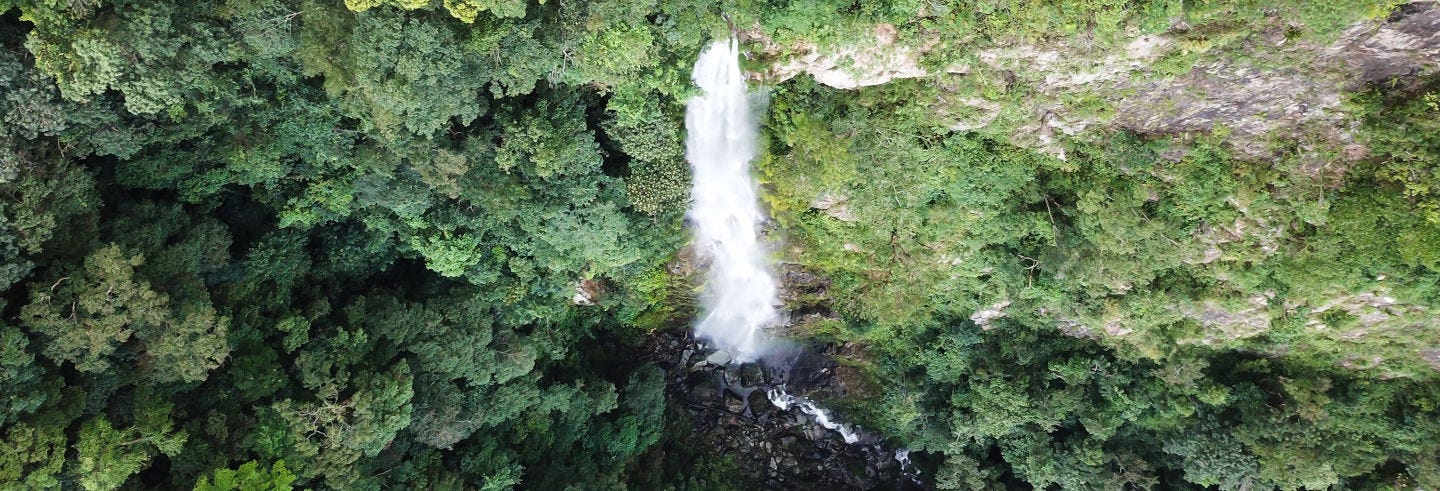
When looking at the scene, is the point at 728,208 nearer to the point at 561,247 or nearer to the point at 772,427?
the point at 561,247

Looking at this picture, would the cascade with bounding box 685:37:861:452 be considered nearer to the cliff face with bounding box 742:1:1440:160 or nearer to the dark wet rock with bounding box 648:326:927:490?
the dark wet rock with bounding box 648:326:927:490

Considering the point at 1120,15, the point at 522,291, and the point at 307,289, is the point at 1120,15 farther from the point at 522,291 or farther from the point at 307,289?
the point at 307,289

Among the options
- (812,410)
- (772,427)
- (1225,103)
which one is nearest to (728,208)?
(812,410)

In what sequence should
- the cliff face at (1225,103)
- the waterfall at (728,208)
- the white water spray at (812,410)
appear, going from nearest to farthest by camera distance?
the cliff face at (1225,103), the waterfall at (728,208), the white water spray at (812,410)

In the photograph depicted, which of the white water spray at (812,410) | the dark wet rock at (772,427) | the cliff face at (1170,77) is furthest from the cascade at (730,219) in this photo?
the cliff face at (1170,77)

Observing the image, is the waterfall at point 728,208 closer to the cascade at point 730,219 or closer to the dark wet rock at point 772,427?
the cascade at point 730,219

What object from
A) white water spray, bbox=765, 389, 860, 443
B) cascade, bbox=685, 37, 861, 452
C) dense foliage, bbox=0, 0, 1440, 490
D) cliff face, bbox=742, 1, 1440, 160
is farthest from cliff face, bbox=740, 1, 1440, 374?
white water spray, bbox=765, 389, 860, 443

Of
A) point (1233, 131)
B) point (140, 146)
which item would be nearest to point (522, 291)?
point (140, 146)
